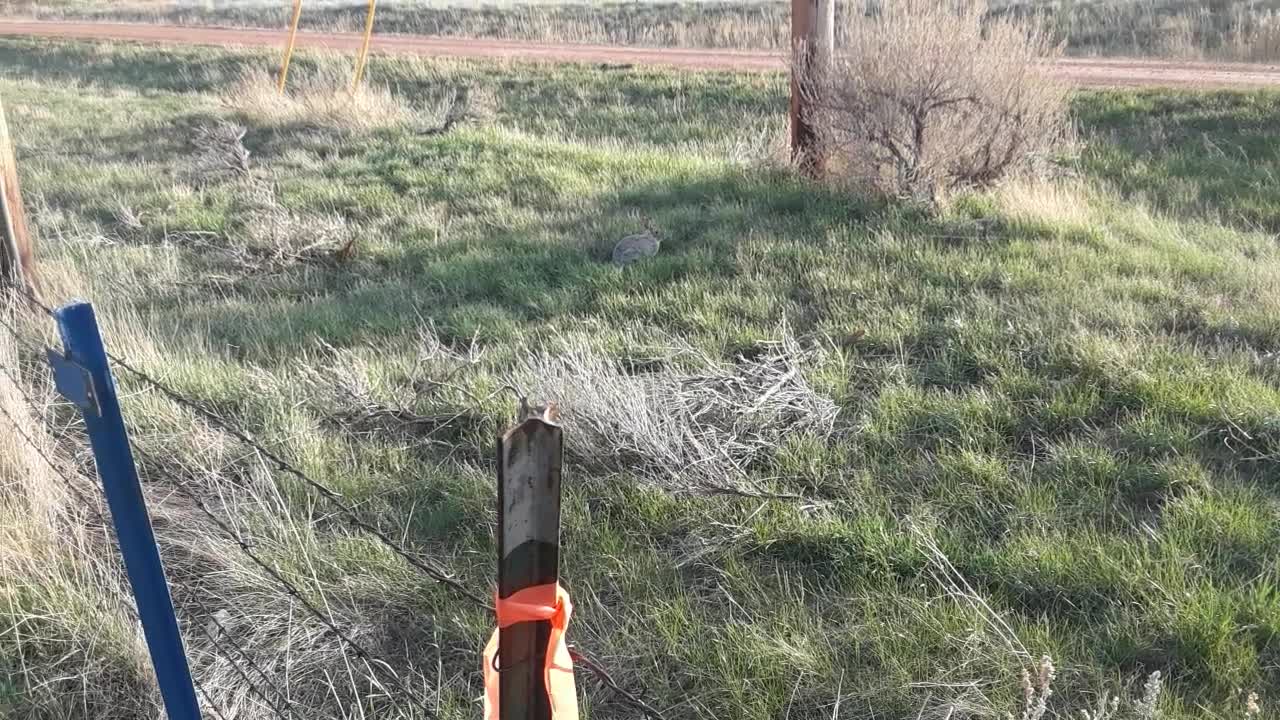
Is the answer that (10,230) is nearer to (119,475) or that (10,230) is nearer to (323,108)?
(119,475)

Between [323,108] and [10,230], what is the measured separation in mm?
7027

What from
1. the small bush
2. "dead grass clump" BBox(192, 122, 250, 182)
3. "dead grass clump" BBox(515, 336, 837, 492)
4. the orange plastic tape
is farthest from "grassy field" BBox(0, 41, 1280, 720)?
"dead grass clump" BBox(192, 122, 250, 182)

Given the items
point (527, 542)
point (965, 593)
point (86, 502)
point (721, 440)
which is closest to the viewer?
point (527, 542)

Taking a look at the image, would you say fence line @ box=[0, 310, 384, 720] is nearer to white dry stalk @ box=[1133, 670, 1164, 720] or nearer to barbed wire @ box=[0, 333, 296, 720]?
barbed wire @ box=[0, 333, 296, 720]

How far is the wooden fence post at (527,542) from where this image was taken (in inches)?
53.6

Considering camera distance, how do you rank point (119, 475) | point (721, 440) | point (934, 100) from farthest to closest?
point (934, 100)
point (721, 440)
point (119, 475)

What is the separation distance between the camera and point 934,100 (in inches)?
276

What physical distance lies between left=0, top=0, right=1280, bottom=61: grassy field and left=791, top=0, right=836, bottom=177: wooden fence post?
2.49ft

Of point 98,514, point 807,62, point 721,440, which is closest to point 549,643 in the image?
point 721,440

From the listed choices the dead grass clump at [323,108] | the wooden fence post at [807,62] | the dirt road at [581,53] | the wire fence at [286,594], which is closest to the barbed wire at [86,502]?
the wire fence at [286,594]

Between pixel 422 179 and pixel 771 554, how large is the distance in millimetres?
6380

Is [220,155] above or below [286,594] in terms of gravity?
above

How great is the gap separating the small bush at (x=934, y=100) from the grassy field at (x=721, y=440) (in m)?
0.43

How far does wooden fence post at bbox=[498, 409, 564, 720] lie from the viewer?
4.46ft
